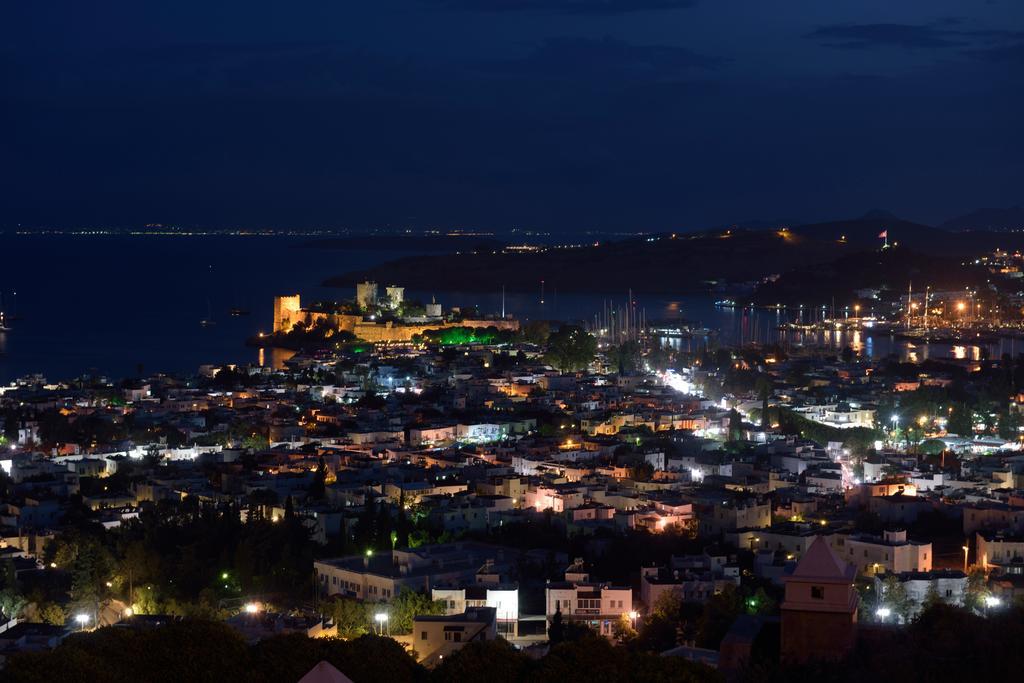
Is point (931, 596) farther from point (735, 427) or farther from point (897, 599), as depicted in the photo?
point (735, 427)

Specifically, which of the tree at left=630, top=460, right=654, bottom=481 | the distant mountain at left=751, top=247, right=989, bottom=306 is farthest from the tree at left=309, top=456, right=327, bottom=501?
the distant mountain at left=751, top=247, right=989, bottom=306

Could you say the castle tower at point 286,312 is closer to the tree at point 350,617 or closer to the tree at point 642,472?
the tree at point 642,472

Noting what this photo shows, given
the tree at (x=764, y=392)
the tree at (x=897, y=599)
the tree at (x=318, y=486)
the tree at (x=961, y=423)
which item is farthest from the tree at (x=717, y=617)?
the tree at (x=961, y=423)

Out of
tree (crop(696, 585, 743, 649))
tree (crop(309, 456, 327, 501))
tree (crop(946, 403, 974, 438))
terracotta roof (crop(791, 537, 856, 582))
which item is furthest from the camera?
tree (crop(946, 403, 974, 438))

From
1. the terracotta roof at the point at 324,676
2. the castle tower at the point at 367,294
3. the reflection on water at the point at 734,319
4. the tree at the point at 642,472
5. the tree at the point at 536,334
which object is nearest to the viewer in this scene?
the terracotta roof at the point at 324,676

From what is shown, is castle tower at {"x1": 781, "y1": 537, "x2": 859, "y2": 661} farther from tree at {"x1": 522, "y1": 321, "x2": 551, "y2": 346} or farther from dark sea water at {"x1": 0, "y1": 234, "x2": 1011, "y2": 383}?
tree at {"x1": 522, "y1": 321, "x2": 551, "y2": 346}

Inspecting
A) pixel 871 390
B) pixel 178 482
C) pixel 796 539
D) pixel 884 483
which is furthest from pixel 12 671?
pixel 871 390

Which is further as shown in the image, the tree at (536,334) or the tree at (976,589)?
the tree at (536,334)
